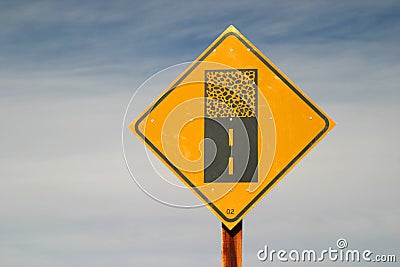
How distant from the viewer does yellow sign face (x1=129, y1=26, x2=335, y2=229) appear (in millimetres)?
5660

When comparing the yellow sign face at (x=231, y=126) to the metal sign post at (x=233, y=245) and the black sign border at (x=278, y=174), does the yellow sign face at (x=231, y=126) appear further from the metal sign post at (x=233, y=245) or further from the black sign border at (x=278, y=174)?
the metal sign post at (x=233, y=245)

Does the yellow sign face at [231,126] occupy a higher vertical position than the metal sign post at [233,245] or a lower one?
higher

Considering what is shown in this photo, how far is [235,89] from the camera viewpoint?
19.3 ft

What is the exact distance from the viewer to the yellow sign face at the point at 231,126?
566 cm

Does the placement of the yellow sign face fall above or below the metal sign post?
above

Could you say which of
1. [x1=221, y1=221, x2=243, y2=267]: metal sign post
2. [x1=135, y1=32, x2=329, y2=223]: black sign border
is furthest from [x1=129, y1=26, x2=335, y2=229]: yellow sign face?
[x1=221, y1=221, x2=243, y2=267]: metal sign post

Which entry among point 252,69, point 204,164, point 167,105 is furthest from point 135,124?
point 252,69

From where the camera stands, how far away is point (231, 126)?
19.1ft

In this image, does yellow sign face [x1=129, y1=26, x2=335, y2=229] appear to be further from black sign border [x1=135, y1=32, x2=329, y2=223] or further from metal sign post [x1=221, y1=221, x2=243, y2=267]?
metal sign post [x1=221, y1=221, x2=243, y2=267]

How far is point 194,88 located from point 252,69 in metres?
0.53

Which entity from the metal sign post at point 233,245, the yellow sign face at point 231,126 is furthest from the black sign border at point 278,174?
the metal sign post at point 233,245

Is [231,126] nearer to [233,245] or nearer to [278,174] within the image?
[278,174]

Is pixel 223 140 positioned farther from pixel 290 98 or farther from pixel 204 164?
pixel 290 98

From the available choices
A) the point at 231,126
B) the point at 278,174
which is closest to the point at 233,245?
the point at 278,174
